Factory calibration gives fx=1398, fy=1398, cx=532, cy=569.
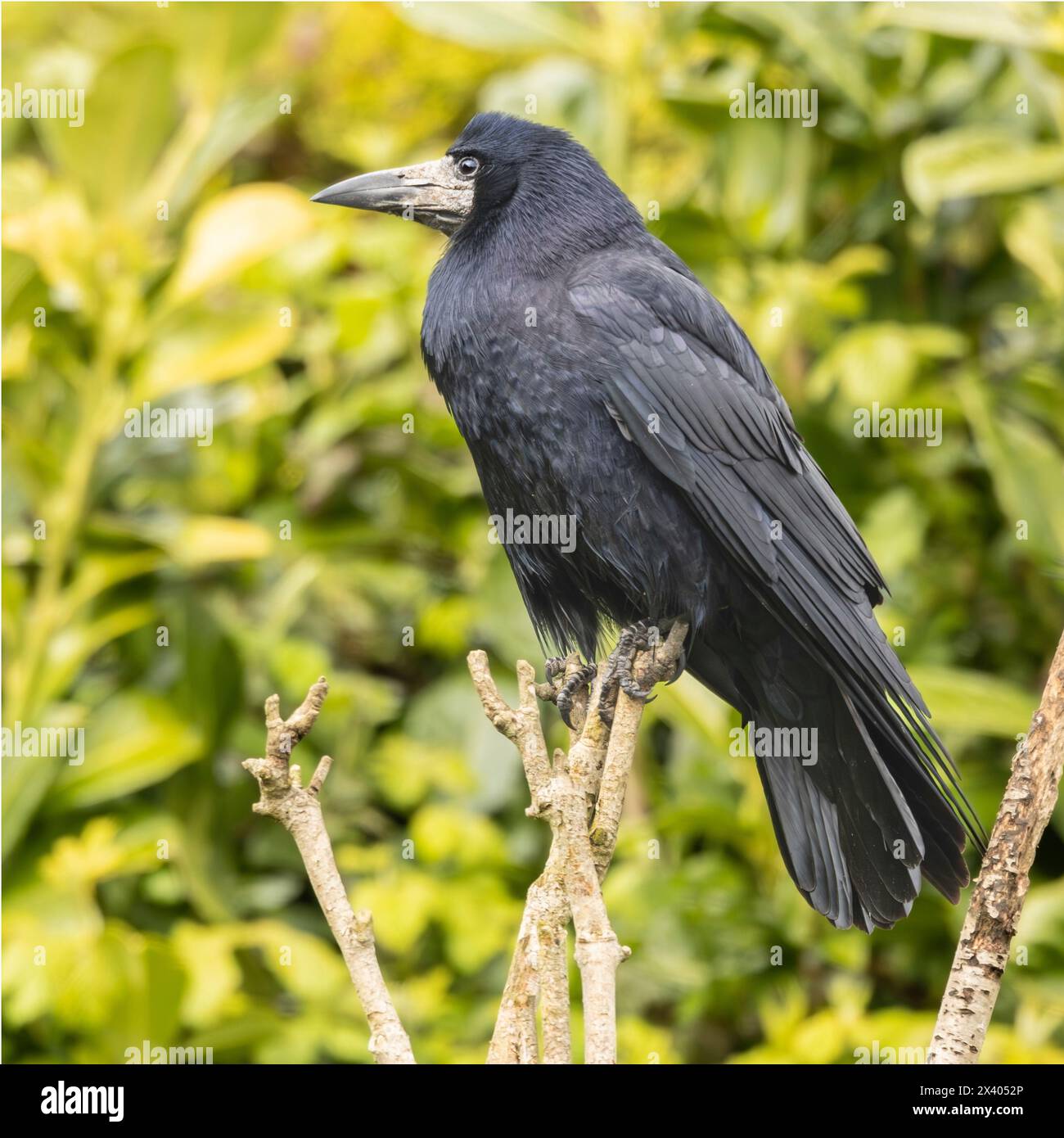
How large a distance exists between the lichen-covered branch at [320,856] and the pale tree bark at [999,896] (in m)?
0.67

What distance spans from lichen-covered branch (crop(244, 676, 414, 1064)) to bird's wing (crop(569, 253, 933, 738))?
798 millimetres

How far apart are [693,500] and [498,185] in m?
0.73

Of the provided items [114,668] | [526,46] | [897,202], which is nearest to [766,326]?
[897,202]

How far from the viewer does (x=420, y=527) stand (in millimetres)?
4336

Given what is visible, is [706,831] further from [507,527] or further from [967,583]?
[507,527]

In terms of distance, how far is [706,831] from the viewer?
3.81m

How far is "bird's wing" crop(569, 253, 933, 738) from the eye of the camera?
217 cm

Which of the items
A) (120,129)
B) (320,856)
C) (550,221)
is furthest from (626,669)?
(120,129)

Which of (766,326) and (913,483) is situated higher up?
(766,326)

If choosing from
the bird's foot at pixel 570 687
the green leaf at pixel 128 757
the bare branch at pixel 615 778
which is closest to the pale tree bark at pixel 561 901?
the bare branch at pixel 615 778

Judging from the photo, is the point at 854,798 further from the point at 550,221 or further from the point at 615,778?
the point at 550,221

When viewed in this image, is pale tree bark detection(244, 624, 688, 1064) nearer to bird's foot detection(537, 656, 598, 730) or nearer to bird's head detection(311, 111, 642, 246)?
bird's foot detection(537, 656, 598, 730)
